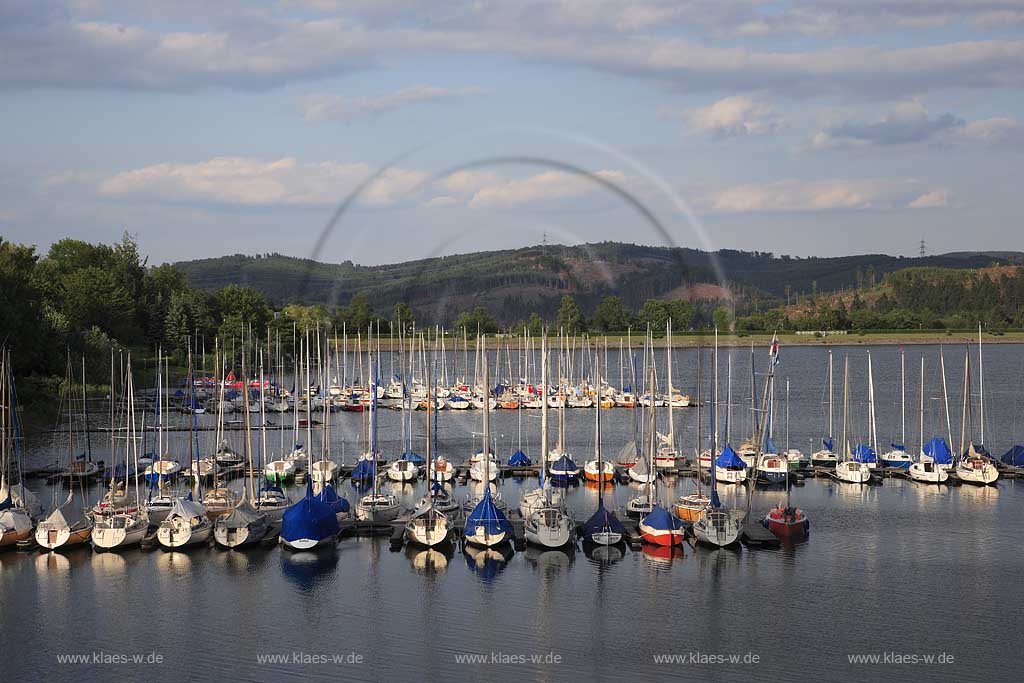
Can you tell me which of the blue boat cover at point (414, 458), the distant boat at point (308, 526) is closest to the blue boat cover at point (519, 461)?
the blue boat cover at point (414, 458)

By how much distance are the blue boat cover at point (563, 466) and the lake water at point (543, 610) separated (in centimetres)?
646

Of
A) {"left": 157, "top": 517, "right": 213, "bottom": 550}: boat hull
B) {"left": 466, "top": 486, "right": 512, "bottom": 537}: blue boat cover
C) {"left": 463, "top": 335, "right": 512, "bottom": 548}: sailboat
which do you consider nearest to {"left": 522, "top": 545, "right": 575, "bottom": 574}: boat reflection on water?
{"left": 463, "top": 335, "right": 512, "bottom": 548}: sailboat

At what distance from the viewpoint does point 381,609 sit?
114ft

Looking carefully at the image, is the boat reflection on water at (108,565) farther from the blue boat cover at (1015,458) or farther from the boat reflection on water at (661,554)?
the blue boat cover at (1015,458)

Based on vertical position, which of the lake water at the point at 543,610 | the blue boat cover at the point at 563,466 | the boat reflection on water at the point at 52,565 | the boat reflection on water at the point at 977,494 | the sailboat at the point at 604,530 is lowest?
the lake water at the point at 543,610

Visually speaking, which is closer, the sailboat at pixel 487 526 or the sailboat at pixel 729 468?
the sailboat at pixel 487 526

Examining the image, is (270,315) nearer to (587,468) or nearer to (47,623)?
(587,468)

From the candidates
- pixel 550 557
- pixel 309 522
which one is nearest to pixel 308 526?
pixel 309 522

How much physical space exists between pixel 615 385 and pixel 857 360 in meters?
64.1

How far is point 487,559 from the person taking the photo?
1572 inches

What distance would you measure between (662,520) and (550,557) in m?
4.35

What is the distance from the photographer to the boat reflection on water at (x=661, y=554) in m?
39.5

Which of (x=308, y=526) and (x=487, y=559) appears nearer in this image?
(x=487, y=559)

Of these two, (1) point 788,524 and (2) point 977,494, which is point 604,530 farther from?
(2) point 977,494
